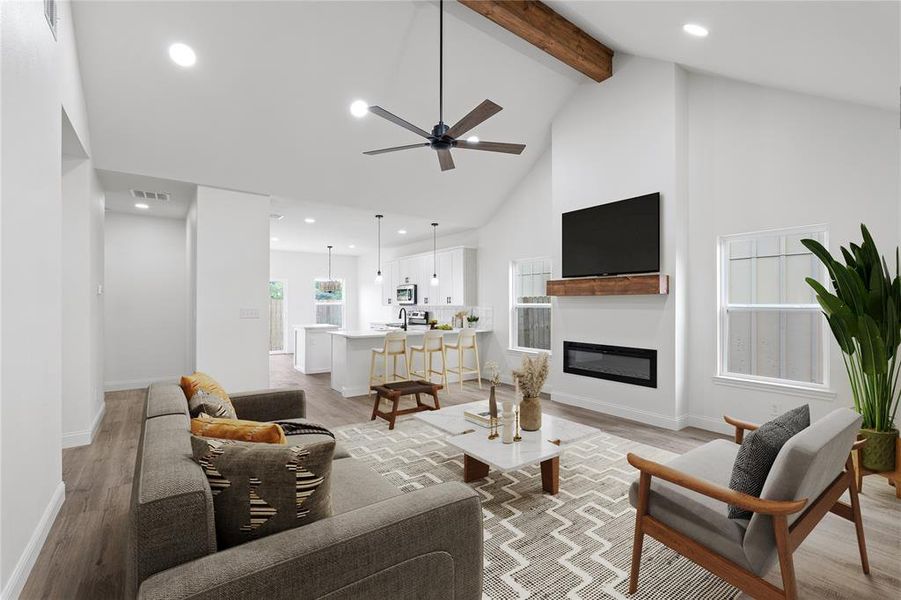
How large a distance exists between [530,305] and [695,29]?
410 cm

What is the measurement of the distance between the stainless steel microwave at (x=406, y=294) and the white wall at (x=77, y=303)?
223 inches

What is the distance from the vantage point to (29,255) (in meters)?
2.11

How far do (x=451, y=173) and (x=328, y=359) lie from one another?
4.08 metres

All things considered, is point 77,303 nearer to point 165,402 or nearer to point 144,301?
point 165,402

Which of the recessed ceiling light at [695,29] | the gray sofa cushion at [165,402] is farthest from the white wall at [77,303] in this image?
the recessed ceiling light at [695,29]

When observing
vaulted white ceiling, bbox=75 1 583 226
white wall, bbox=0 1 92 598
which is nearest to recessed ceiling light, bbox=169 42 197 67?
vaulted white ceiling, bbox=75 1 583 226

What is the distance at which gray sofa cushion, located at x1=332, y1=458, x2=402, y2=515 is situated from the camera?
1.76 meters

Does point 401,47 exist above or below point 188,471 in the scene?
above

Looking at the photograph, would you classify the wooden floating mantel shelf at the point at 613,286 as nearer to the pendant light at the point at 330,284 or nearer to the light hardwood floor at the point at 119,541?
the light hardwood floor at the point at 119,541

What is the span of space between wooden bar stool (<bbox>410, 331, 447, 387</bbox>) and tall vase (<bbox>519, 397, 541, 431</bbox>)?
3.17 metres

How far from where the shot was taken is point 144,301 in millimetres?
6609

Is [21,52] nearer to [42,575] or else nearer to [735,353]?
[42,575]

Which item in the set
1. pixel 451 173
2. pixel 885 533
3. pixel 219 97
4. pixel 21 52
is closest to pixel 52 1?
pixel 21 52

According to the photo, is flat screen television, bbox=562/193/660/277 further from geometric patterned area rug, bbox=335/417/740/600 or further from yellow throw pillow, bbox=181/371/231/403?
yellow throw pillow, bbox=181/371/231/403
